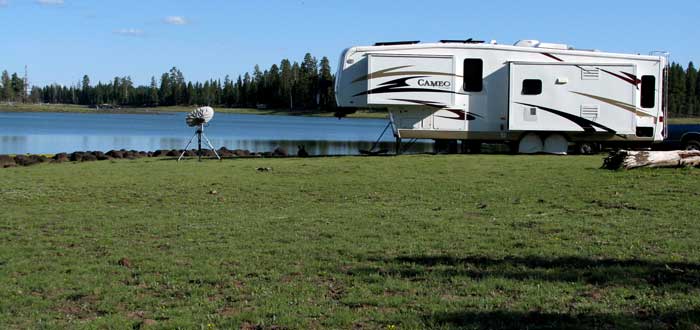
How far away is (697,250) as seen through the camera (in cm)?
827

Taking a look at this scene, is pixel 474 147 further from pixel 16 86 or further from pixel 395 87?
pixel 16 86

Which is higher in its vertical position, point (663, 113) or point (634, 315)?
point (663, 113)

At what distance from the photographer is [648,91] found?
74.6ft

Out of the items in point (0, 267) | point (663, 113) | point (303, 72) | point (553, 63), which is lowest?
point (0, 267)

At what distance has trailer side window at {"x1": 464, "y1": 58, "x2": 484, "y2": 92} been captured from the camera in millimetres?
22562

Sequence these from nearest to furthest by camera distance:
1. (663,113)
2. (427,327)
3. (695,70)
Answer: (427,327) → (663,113) → (695,70)

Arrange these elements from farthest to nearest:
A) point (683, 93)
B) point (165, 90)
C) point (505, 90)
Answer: point (165, 90)
point (683, 93)
point (505, 90)

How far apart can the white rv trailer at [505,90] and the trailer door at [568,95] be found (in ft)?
0.10

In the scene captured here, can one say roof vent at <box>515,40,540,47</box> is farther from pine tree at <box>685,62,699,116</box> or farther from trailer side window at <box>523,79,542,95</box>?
pine tree at <box>685,62,699,116</box>

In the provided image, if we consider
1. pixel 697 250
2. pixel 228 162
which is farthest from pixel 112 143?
pixel 697 250

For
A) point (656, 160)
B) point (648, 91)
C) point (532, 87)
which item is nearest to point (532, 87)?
point (532, 87)

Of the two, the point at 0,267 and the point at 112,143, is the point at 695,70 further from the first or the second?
the point at 0,267

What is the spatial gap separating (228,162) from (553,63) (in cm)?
977

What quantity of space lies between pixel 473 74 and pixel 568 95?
9.25ft
